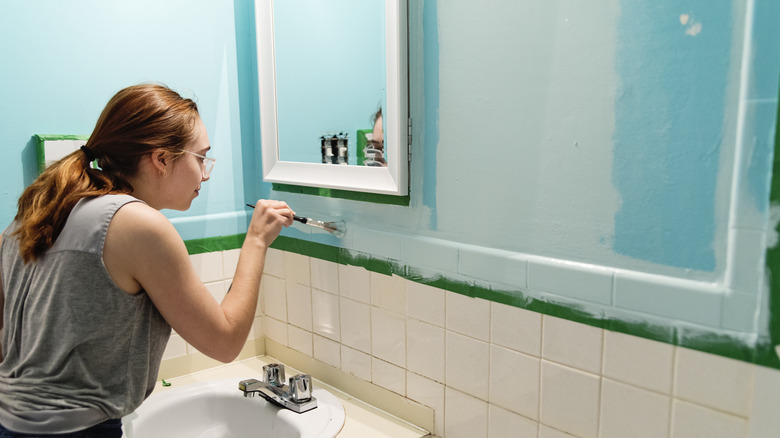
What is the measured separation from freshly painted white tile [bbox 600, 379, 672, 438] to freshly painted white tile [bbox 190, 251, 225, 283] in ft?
3.61

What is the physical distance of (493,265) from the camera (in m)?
1.08

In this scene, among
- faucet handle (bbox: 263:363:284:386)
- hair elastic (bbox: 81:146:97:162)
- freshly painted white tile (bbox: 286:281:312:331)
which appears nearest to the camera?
hair elastic (bbox: 81:146:97:162)

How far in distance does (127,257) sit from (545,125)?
27.9 inches

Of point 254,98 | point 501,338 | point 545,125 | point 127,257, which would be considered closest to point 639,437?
point 501,338

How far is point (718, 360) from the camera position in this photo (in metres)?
0.81

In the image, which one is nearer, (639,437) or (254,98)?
(639,437)

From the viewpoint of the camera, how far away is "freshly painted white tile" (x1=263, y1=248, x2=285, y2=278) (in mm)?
1632

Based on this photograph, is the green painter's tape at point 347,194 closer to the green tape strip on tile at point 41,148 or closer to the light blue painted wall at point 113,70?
the light blue painted wall at point 113,70

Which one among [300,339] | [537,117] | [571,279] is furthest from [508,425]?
[300,339]

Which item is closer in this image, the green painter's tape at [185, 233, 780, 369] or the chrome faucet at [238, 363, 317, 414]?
the green painter's tape at [185, 233, 780, 369]

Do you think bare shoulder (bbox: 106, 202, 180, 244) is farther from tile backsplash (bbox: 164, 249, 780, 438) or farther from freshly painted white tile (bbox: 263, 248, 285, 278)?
freshly painted white tile (bbox: 263, 248, 285, 278)

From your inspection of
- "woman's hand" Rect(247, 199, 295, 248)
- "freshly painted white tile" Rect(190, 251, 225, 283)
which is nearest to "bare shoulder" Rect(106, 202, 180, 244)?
"woman's hand" Rect(247, 199, 295, 248)

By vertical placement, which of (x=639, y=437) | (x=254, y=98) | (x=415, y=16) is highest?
(x=415, y=16)

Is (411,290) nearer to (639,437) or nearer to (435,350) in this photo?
(435,350)
